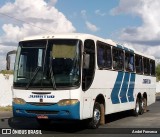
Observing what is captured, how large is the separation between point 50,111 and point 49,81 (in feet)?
3.03

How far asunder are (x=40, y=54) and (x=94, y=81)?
2082 mm

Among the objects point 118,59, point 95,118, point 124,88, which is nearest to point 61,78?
point 95,118

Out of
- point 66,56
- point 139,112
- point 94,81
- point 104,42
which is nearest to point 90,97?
point 94,81

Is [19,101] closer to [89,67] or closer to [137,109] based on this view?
[89,67]

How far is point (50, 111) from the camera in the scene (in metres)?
12.9

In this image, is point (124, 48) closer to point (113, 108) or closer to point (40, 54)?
point (113, 108)

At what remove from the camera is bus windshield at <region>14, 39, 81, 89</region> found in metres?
12.8

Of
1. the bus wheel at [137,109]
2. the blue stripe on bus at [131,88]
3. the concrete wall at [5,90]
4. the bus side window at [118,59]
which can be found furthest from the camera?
the concrete wall at [5,90]

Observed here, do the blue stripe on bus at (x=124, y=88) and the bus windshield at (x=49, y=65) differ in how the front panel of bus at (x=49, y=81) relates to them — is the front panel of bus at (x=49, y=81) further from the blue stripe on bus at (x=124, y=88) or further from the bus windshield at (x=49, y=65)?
the blue stripe on bus at (x=124, y=88)

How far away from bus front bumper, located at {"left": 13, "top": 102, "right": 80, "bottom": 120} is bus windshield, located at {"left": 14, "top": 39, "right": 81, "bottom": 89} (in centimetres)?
63

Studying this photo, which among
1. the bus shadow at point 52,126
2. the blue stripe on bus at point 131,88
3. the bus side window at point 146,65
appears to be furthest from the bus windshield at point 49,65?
the bus side window at point 146,65

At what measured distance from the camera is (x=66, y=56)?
1305 centimetres

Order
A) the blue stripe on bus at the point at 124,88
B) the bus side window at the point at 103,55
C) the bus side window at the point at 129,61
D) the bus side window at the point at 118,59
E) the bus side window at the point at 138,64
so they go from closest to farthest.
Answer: the bus side window at the point at 103,55
the bus side window at the point at 118,59
the blue stripe on bus at the point at 124,88
the bus side window at the point at 129,61
the bus side window at the point at 138,64

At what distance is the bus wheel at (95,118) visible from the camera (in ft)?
46.1
